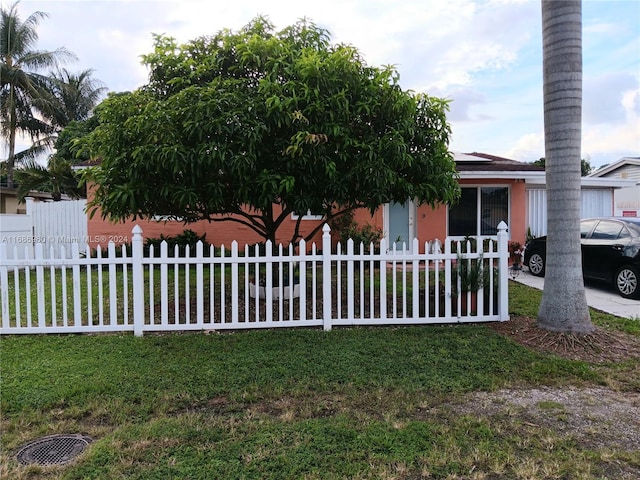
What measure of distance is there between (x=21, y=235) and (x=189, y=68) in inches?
346

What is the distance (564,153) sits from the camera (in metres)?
5.12

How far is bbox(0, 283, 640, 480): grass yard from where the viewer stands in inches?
106

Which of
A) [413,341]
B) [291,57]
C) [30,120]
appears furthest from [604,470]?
[30,120]

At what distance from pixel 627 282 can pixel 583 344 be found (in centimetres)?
399

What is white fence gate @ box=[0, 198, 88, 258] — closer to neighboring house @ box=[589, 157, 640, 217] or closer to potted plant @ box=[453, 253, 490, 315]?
potted plant @ box=[453, 253, 490, 315]

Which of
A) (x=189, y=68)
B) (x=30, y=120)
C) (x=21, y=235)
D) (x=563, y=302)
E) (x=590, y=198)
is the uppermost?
(x=30, y=120)

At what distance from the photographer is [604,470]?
266cm

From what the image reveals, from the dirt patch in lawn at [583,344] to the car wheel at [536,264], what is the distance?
515 cm

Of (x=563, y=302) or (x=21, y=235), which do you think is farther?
(x=21, y=235)

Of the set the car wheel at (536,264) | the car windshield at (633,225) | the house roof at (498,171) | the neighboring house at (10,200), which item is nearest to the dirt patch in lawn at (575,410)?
the car windshield at (633,225)

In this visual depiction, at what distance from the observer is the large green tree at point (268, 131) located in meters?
5.06

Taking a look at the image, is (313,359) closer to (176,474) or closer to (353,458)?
(353,458)

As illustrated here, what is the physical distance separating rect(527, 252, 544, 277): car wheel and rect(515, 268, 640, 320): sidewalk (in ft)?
2.47

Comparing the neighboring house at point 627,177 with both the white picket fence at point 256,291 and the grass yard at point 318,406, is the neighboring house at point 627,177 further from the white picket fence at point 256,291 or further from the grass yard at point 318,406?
the grass yard at point 318,406
